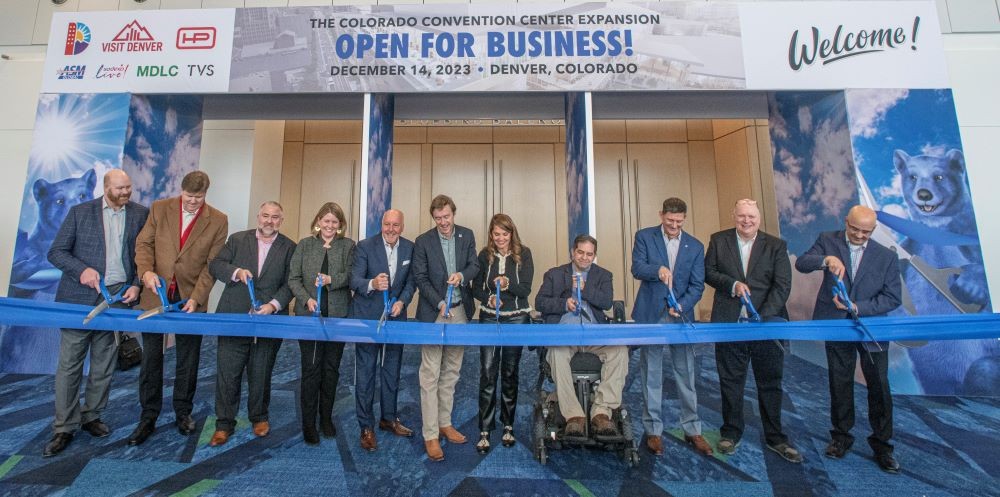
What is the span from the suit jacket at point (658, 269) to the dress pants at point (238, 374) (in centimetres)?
244

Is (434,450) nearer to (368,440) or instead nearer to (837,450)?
(368,440)

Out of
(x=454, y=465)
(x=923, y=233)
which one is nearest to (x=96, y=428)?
(x=454, y=465)

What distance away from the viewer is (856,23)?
4078mm

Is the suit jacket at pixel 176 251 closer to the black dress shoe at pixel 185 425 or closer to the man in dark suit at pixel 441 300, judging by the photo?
the black dress shoe at pixel 185 425

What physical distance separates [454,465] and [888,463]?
8.25 ft

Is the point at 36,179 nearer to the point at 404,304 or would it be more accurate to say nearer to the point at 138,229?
the point at 138,229

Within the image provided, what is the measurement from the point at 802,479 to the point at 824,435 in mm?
796

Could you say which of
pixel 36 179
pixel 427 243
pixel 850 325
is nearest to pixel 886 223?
pixel 850 325

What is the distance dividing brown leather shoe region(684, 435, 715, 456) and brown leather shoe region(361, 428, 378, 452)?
2.01 meters

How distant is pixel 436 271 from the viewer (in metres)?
2.75

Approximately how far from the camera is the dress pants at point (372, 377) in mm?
2658

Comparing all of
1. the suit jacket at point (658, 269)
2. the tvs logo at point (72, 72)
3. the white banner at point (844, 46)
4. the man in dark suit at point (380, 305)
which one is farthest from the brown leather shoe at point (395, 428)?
the tvs logo at point (72, 72)

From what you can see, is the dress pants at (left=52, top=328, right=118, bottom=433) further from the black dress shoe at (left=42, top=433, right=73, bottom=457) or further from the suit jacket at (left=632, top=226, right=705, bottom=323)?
the suit jacket at (left=632, top=226, right=705, bottom=323)

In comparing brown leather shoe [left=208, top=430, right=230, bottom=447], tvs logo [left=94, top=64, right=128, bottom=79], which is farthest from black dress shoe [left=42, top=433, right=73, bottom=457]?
tvs logo [left=94, top=64, right=128, bottom=79]
